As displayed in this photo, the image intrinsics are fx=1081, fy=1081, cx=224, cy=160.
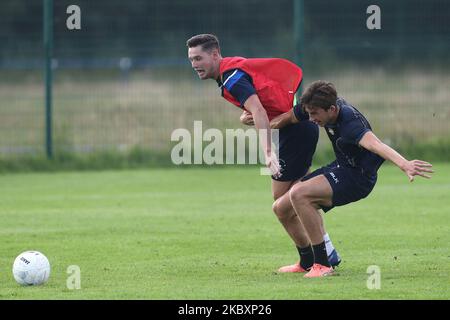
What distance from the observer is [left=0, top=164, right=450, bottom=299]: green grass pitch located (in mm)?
8469

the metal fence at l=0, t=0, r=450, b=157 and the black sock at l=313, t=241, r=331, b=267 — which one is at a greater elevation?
the metal fence at l=0, t=0, r=450, b=157

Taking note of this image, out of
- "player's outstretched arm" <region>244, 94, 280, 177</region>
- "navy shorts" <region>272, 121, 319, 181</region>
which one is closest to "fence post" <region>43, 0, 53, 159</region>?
"navy shorts" <region>272, 121, 319, 181</region>

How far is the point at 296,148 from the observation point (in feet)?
31.9

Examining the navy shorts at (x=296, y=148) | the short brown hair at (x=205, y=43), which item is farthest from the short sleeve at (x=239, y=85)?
the navy shorts at (x=296, y=148)

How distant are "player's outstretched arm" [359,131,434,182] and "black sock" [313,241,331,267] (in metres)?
1.03

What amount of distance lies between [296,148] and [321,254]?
1.09 m

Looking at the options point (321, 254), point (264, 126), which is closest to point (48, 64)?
point (264, 126)

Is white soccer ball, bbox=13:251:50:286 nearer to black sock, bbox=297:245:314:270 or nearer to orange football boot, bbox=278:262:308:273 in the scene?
orange football boot, bbox=278:262:308:273

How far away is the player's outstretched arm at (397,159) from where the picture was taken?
8207mm

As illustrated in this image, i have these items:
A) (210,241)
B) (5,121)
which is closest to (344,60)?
(5,121)

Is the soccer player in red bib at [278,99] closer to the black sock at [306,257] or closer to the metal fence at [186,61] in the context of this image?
the black sock at [306,257]

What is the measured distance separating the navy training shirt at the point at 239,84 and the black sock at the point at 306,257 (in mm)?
1437

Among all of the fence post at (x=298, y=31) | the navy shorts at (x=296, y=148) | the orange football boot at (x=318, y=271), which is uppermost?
the fence post at (x=298, y=31)

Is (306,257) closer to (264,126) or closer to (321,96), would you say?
(264,126)
